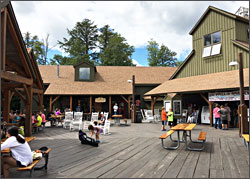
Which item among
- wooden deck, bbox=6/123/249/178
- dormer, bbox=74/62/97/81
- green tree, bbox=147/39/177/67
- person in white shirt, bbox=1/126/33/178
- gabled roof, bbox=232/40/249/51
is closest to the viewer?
person in white shirt, bbox=1/126/33/178

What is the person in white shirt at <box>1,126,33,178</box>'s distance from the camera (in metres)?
4.00

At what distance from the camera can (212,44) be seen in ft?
50.6

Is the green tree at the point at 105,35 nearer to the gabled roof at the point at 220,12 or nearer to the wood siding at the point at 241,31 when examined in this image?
the gabled roof at the point at 220,12

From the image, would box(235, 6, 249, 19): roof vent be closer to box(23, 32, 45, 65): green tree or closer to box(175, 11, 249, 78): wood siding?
box(175, 11, 249, 78): wood siding

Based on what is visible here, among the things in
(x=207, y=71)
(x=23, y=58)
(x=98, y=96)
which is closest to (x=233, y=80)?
(x=207, y=71)

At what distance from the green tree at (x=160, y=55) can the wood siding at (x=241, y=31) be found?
29.0m

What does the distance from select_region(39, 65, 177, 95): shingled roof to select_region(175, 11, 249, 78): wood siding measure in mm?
6127

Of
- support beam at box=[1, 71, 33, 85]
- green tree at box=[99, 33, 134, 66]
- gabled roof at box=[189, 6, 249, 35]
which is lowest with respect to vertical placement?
support beam at box=[1, 71, 33, 85]

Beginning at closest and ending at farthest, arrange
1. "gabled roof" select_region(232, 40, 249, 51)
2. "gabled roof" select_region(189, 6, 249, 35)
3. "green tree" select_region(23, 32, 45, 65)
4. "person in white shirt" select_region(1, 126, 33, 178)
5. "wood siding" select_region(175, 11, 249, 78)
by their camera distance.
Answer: "person in white shirt" select_region(1, 126, 33, 178), "gabled roof" select_region(232, 40, 249, 51), "gabled roof" select_region(189, 6, 249, 35), "wood siding" select_region(175, 11, 249, 78), "green tree" select_region(23, 32, 45, 65)

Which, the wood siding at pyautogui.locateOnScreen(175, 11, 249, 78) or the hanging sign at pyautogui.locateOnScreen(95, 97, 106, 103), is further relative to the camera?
the hanging sign at pyautogui.locateOnScreen(95, 97, 106, 103)

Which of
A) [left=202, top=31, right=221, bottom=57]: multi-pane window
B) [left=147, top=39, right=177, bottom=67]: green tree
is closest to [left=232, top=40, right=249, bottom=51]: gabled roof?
[left=202, top=31, right=221, bottom=57]: multi-pane window

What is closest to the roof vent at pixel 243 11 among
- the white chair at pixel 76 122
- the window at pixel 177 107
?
the window at pixel 177 107

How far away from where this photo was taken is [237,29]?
14.2 metres

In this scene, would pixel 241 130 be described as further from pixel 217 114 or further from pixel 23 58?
pixel 23 58
